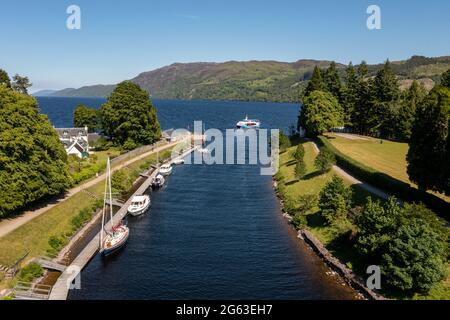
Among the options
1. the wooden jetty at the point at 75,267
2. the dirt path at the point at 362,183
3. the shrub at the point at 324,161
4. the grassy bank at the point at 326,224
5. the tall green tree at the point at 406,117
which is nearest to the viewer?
the wooden jetty at the point at 75,267

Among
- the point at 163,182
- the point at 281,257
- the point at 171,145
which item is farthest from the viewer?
the point at 171,145

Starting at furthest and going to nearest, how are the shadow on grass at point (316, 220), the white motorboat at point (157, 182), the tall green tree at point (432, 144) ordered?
the white motorboat at point (157, 182) < the shadow on grass at point (316, 220) < the tall green tree at point (432, 144)

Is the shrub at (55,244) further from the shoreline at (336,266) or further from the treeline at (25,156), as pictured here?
the shoreline at (336,266)

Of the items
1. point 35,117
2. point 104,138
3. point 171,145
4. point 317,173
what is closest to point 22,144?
point 35,117

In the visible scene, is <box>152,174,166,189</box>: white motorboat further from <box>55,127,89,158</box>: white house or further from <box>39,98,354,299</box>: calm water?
<box>55,127,89,158</box>: white house

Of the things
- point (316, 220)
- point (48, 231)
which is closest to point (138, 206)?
point (48, 231)

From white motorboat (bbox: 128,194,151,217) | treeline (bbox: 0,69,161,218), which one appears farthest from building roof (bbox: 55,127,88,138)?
white motorboat (bbox: 128,194,151,217)

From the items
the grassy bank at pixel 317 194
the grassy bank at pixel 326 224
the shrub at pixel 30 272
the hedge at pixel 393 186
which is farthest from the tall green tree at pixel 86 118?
the shrub at pixel 30 272

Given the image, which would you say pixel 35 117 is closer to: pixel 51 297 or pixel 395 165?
pixel 51 297
